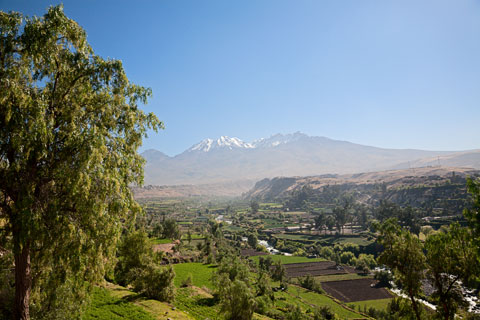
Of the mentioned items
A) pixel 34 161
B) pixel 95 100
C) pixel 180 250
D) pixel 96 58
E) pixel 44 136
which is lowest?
pixel 180 250

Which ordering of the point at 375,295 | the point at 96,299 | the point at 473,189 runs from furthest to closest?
the point at 375,295, the point at 96,299, the point at 473,189

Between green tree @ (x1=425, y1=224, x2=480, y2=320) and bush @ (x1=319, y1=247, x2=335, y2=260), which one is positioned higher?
green tree @ (x1=425, y1=224, x2=480, y2=320)

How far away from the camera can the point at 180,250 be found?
80.8 m

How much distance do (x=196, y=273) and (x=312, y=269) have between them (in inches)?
1866

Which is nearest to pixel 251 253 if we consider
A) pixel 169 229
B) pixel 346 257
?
pixel 169 229

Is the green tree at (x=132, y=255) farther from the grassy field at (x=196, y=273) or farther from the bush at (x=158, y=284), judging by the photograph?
the grassy field at (x=196, y=273)

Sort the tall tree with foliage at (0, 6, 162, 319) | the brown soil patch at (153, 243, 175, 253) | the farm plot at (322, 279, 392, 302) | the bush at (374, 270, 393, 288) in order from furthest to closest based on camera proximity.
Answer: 1. the brown soil patch at (153, 243, 175, 253)
2. the bush at (374, 270, 393, 288)
3. the farm plot at (322, 279, 392, 302)
4. the tall tree with foliage at (0, 6, 162, 319)

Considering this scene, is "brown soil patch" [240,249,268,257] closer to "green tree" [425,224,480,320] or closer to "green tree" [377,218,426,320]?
"green tree" [377,218,426,320]

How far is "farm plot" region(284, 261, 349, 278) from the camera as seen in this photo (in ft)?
279

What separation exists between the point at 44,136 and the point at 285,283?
72394 mm

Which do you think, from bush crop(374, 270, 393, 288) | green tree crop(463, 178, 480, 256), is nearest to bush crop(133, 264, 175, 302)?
green tree crop(463, 178, 480, 256)

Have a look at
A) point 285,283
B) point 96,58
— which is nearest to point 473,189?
point 96,58

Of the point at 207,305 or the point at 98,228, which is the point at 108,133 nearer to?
the point at 98,228

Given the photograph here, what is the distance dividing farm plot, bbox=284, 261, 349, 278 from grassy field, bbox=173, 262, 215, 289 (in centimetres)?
3147
